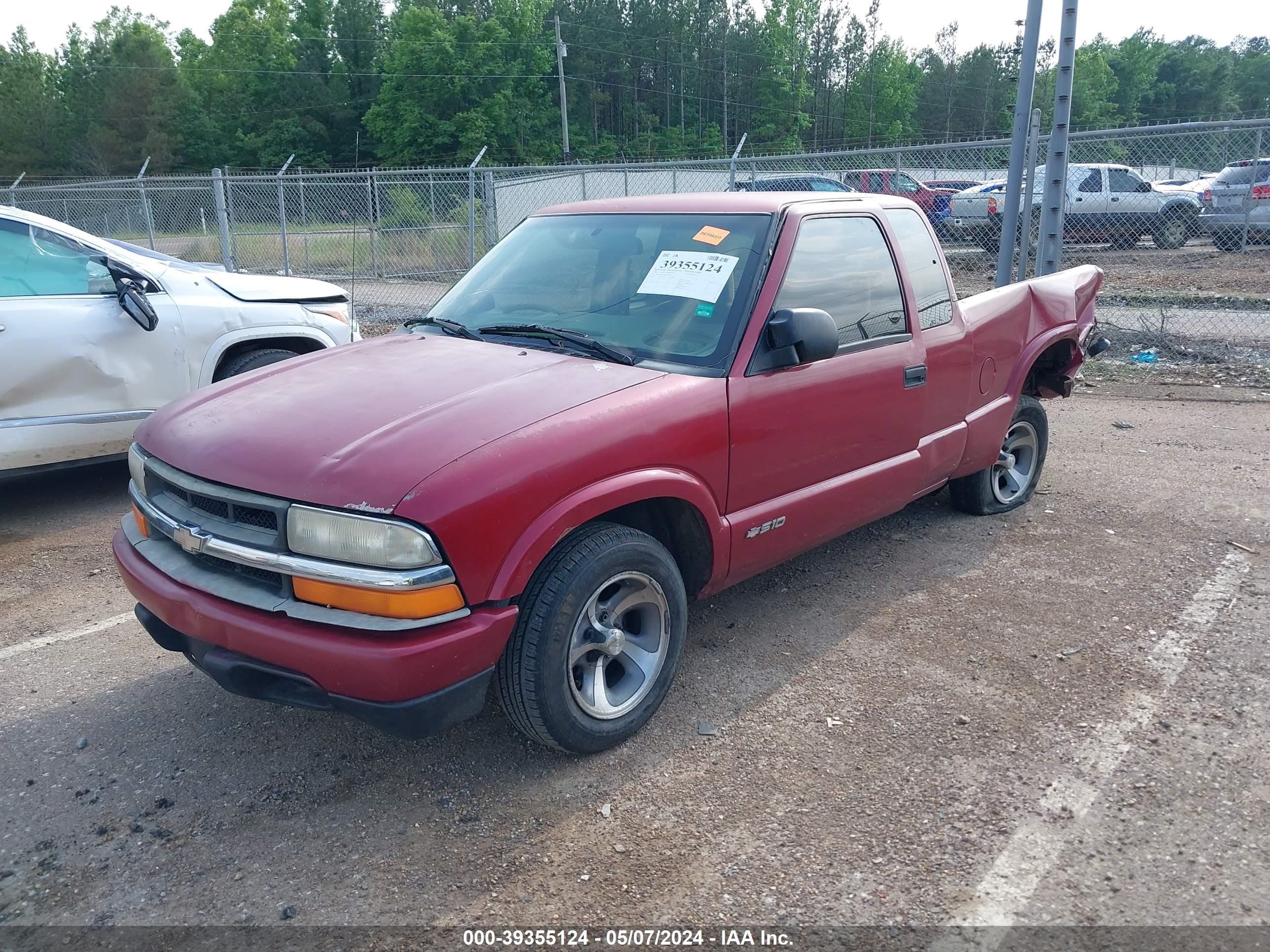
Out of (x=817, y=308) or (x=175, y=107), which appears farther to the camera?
(x=175, y=107)

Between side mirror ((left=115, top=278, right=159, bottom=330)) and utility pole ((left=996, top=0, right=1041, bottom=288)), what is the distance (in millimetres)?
7058

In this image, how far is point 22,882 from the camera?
2645mm

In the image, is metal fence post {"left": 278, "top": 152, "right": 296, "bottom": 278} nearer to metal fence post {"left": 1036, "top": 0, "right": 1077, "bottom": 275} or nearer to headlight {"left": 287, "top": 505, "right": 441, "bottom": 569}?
metal fence post {"left": 1036, "top": 0, "right": 1077, "bottom": 275}

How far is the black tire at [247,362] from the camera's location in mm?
6105

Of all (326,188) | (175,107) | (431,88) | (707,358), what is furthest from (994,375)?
(175,107)

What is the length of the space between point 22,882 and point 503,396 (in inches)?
76.0

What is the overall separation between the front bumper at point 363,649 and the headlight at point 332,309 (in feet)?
12.9

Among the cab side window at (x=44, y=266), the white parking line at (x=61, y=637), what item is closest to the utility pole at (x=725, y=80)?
the cab side window at (x=44, y=266)

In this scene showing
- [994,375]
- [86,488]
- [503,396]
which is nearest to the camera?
[503,396]

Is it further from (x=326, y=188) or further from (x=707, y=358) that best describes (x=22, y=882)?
(x=326, y=188)

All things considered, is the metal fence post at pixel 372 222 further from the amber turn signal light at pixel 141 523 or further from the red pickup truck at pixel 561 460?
the amber turn signal light at pixel 141 523

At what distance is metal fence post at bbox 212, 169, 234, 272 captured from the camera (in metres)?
13.2

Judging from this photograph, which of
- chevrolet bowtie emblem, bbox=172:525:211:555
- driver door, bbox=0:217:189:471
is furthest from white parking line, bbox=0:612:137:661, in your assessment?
driver door, bbox=0:217:189:471

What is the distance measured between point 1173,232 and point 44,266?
1714 cm
